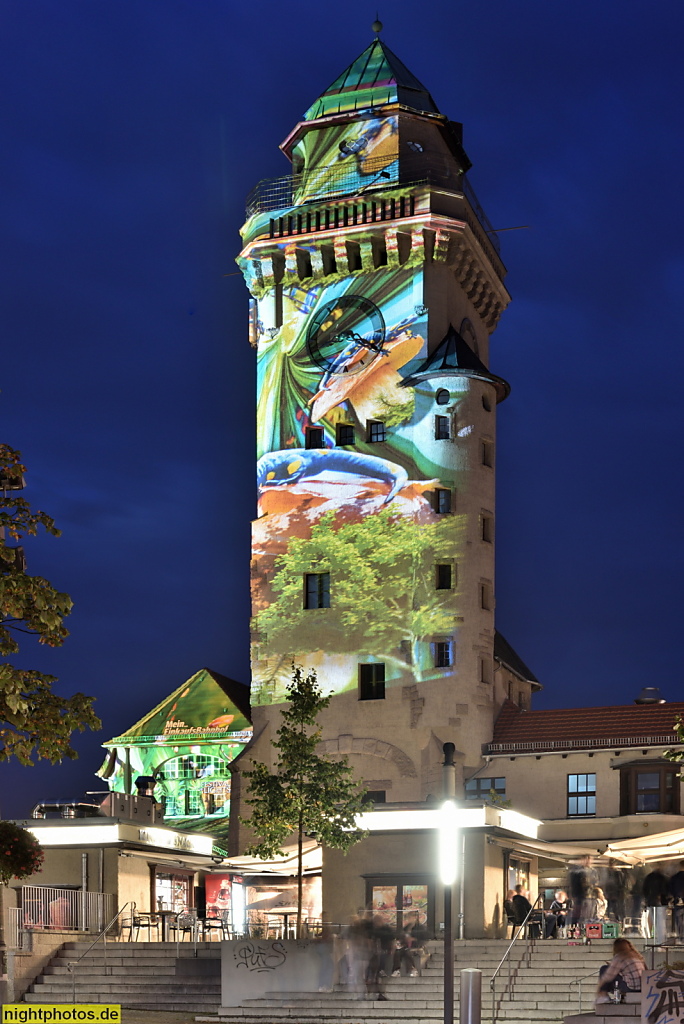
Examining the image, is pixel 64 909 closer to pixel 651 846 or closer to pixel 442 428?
pixel 651 846

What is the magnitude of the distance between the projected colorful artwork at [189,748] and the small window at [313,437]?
1583cm

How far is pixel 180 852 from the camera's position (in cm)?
5475

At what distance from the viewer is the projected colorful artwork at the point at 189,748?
73750mm

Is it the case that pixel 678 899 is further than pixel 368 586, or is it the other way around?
pixel 368 586

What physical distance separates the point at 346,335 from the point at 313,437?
4411mm

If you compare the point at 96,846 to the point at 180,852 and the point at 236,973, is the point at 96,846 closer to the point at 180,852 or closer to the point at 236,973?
the point at 180,852

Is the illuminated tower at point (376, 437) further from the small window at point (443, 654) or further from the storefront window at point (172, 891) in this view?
the storefront window at point (172, 891)

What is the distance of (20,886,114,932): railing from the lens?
45281 mm

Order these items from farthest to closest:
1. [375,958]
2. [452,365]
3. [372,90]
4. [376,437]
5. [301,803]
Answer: [372,90]
[376,437]
[452,365]
[301,803]
[375,958]

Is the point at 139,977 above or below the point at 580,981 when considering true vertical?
below

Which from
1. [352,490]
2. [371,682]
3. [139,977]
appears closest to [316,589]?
[352,490]

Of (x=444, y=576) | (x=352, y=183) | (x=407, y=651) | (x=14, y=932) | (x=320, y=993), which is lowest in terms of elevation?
(x=320, y=993)

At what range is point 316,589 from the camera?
208 feet

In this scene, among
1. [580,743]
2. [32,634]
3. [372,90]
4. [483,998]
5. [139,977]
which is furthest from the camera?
[372,90]
